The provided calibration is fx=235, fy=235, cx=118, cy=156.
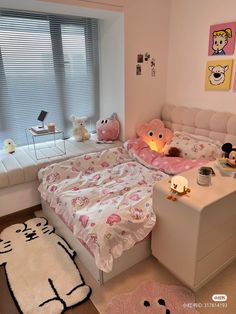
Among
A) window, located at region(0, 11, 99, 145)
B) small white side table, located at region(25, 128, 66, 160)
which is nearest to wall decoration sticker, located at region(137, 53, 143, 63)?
window, located at region(0, 11, 99, 145)

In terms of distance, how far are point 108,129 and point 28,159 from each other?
1006 mm

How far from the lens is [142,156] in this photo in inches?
100

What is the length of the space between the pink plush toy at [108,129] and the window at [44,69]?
0.39m

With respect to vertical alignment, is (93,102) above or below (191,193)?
above

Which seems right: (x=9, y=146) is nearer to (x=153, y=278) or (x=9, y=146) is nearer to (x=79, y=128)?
(x=79, y=128)

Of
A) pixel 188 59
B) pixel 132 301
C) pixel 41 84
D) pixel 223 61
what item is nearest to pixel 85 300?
pixel 132 301

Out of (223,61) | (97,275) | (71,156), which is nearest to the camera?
(97,275)

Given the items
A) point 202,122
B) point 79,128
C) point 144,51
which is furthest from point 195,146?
point 79,128

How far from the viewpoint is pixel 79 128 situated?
2.92 meters

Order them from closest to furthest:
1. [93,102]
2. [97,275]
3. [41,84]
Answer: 1. [97,275]
2. [41,84]
3. [93,102]

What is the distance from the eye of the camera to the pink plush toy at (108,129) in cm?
290

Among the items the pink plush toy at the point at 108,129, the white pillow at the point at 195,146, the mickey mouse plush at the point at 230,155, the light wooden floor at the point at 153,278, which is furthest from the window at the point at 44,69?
the mickey mouse plush at the point at 230,155

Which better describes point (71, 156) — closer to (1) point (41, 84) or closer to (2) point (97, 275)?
(1) point (41, 84)

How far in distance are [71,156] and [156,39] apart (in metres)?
1.71
